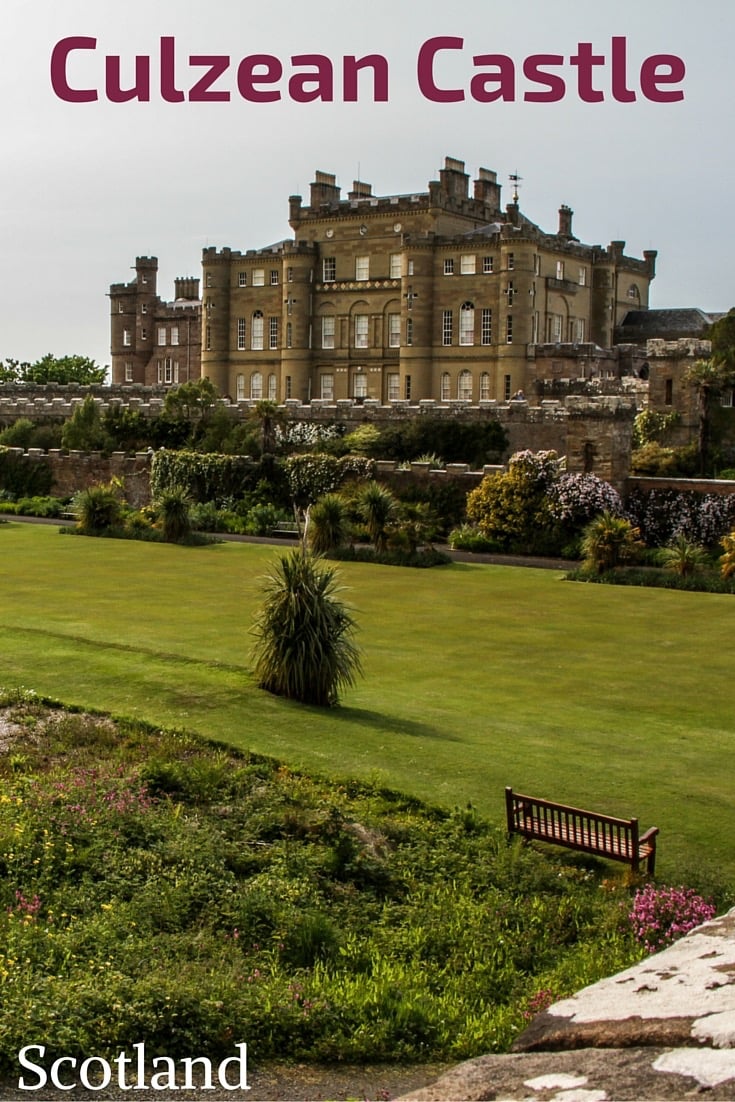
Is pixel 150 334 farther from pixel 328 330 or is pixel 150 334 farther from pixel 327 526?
pixel 327 526

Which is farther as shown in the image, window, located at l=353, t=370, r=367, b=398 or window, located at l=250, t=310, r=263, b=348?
window, located at l=250, t=310, r=263, b=348

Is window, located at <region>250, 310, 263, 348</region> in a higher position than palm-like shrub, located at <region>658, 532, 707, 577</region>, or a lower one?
higher

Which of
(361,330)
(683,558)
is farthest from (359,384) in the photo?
(683,558)

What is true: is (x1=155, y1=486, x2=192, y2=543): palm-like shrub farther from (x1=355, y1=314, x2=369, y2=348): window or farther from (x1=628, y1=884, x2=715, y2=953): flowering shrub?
(x1=355, y1=314, x2=369, y2=348): window

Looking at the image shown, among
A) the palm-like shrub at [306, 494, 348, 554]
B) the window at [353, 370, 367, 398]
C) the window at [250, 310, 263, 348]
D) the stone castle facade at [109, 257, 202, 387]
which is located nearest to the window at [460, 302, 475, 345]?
the window at [353, 370, 367, 398]

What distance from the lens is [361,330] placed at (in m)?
71.6

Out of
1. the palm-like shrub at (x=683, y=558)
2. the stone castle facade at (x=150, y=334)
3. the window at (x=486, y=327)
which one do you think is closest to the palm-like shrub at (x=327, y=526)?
the palm-like shrub at (x=683, y=558)

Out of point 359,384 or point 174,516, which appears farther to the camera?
point 359,384

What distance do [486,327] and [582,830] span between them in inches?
2230

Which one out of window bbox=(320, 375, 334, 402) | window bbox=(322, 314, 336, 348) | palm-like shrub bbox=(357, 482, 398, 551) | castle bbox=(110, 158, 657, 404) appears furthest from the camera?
window bbox=(320, 375, 334, 402)

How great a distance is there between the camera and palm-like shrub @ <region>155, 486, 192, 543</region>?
38.3m

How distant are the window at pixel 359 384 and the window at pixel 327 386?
4.91 ft

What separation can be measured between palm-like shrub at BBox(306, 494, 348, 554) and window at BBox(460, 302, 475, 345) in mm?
32264

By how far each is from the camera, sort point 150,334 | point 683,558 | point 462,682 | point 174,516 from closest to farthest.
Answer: point 462,682 < point 683,558 < point 174,516 < point 150,334
